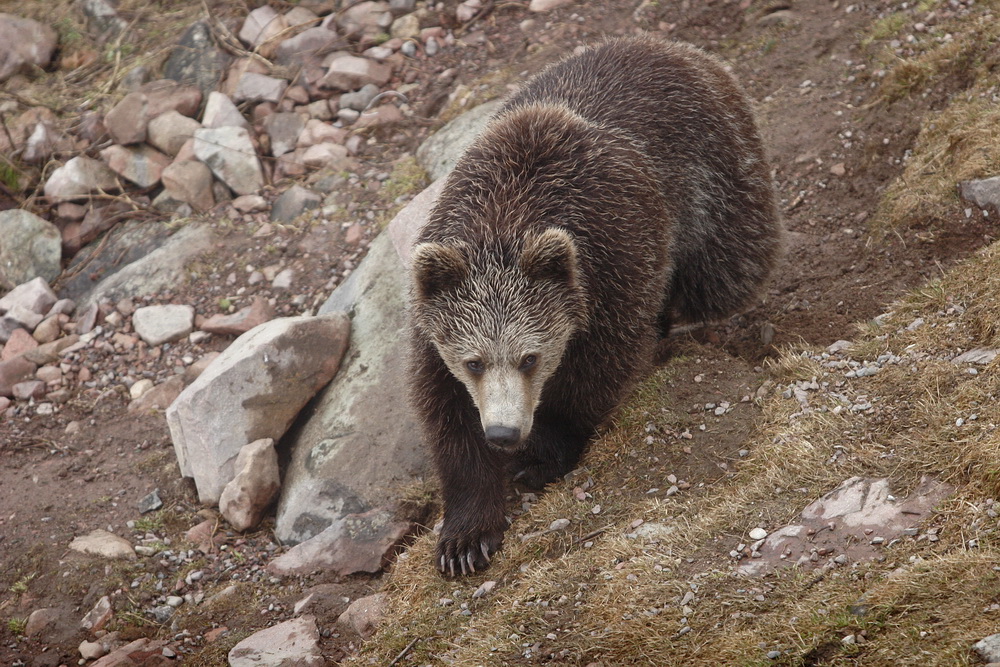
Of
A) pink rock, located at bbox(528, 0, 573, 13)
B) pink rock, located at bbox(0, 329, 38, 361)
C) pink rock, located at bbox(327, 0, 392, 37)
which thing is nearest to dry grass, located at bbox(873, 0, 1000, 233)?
pink rock, located at bbox(528, 0, 573, 13)

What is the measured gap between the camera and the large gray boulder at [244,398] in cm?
627

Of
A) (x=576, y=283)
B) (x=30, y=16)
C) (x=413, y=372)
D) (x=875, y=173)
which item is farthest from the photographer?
(x=30, y=16)

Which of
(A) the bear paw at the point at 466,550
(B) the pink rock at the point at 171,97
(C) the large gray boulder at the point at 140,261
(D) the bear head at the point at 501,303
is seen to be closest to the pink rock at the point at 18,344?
(C) the large gray boulder at the point at 140,261

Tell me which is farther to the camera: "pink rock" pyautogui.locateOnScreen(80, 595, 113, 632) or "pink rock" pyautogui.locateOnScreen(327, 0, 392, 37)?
"pink rock" pyautogui.locateOnScreen(327, 0, 392, 37)

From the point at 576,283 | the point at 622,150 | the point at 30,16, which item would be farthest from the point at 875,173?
the point at 30,16

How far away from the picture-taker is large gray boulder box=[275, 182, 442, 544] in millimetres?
6043

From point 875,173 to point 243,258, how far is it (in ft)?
17.7

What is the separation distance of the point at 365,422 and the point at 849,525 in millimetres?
3440

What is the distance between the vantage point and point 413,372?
5559mm

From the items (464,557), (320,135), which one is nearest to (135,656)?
(464,557)

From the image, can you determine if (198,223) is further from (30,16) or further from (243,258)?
(30,16)

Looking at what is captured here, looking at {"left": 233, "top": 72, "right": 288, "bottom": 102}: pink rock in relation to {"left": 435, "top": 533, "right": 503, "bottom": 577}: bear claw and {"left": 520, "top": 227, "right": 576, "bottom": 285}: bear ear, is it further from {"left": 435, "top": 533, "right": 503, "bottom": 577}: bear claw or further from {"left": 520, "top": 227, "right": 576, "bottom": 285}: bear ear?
{"left": 435, "top": 533, "right": 503, "bottom": 577}: bear claw

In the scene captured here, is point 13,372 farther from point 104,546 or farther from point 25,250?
point 104,546

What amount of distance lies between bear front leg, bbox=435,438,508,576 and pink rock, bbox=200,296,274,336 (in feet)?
9.22
